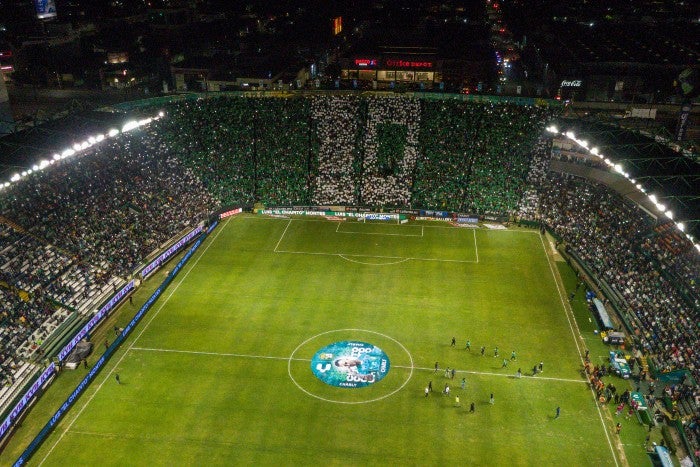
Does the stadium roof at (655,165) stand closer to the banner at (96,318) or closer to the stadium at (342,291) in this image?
the stadium at (342,291)

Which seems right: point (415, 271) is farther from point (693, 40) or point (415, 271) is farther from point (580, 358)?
point (693, 40)

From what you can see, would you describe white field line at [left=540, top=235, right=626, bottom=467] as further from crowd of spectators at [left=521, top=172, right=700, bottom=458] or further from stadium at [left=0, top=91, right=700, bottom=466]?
crowd of spectators at [left=521, top=172, right=700, bottom=458]

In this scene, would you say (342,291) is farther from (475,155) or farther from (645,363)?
(475,155)

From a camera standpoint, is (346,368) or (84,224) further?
(84,224)

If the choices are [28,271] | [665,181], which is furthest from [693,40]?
[28,271]

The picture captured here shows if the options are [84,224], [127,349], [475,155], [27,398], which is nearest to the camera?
[27,398]

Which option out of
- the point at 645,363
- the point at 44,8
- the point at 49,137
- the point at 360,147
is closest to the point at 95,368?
the point at 49,137

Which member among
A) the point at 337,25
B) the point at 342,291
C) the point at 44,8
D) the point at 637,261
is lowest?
the point at 342,291
